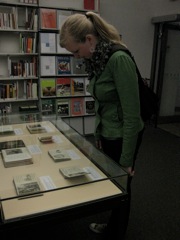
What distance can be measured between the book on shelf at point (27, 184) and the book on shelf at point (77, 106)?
9.79ft

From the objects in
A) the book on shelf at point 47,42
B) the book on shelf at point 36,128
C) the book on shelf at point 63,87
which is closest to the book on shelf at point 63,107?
the book on shelf at point 63,87

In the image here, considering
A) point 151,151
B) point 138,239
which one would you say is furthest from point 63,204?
point 151,151

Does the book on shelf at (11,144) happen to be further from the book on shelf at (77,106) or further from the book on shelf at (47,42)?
the book on shelf at (77,106)

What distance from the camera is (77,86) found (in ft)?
13.8

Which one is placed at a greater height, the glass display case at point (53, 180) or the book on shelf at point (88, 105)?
the glass display case at point (53, 180)

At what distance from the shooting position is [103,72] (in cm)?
138

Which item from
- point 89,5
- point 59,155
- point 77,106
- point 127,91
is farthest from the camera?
point 77,106

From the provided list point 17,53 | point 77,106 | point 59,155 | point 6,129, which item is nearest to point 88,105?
point 77,106

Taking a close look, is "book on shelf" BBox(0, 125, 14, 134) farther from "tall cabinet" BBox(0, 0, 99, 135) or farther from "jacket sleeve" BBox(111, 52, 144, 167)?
"tall cabinet" BBox(0, 0, 99, 135)

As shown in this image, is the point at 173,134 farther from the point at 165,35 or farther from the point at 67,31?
the point at 67,31

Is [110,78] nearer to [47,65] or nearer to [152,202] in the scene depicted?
[152,202]

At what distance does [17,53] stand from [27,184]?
2.97 meters

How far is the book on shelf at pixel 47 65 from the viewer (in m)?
3.84

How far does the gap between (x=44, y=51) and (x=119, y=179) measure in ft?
9.89
